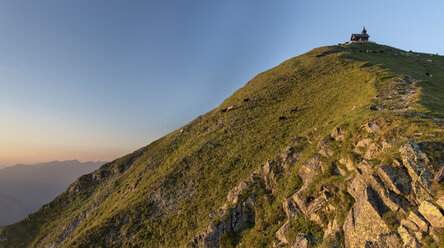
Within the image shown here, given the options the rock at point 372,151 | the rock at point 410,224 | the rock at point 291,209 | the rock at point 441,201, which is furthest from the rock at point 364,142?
the rock at point 291,209

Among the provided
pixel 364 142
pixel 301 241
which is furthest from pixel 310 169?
pixel 301 241

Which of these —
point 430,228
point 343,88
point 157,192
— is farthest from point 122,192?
point 343,88

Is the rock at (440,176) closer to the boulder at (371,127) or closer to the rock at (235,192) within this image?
the boulder at (371,127)

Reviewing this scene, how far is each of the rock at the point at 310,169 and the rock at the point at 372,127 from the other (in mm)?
5676

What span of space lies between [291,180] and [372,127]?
10.4 m

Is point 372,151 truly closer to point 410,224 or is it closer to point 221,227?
point 410,224

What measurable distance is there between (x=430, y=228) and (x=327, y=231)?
20.6 ft

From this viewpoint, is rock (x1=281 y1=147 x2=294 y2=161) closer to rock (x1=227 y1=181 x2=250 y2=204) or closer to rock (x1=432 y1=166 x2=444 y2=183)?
rock (x1=227 y1=181 x2=250 y2=204)

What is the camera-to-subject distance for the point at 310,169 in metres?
20.4

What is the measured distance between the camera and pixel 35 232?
4825cm

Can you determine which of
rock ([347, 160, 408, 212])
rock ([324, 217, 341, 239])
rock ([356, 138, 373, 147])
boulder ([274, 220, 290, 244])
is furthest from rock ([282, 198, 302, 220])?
rock ([356, 138, 373, 147])

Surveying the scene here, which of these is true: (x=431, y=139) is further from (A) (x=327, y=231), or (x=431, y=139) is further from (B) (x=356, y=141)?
(A) (x=327, y=231)

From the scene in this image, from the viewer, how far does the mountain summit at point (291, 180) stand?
11.9 m

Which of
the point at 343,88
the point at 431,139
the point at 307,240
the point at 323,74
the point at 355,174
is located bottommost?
the point at 307,240
